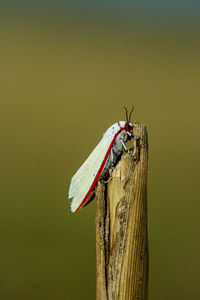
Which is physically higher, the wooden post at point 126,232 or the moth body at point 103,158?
the moth body at point 103,158

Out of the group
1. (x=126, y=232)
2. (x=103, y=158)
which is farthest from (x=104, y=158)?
A: (x=126, y=232)

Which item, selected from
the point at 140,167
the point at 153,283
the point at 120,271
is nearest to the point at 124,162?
the point at 140,167

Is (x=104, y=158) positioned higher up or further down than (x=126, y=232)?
higher up

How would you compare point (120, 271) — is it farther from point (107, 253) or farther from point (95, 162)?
point (95, 162)

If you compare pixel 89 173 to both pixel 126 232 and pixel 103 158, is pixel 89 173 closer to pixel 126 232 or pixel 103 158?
pixel 103 158
